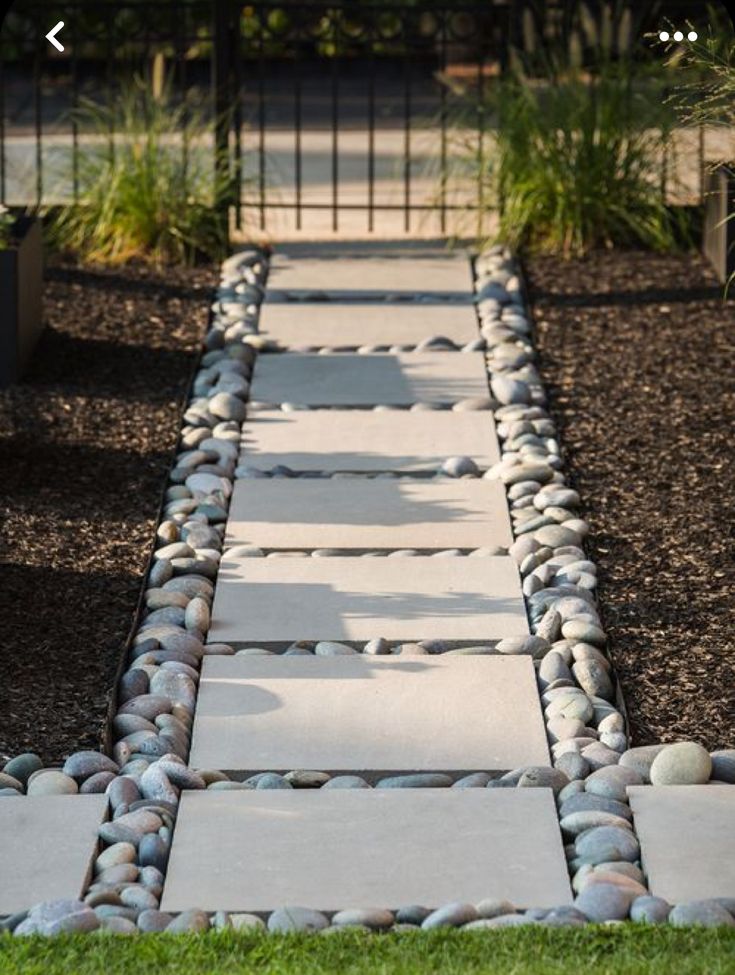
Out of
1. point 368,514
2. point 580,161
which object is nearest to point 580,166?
point 580,161

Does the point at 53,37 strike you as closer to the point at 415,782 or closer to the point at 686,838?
the point at 415,782

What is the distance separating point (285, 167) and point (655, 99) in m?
2.63

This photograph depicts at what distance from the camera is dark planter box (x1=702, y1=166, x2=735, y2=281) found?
24.3 ft

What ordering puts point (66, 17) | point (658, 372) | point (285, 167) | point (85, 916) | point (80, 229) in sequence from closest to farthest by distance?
point (85, 916) < point (658, 372) < point (80, 229) < point (285, 167) < point (66, 17)

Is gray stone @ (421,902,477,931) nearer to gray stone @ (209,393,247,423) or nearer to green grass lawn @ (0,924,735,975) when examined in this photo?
green grass lawn @ (0,924,735,975)

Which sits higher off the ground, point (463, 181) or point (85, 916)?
point (463, 181)

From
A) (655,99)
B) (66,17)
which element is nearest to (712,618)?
(655,99)

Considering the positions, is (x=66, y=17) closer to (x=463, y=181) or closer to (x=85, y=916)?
(x=463, y=181)

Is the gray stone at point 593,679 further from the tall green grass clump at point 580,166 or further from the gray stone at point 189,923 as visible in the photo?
the tall green grass clump at point 580,166

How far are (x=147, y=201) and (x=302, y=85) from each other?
684 cm

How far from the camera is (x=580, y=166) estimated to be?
25.5 ft

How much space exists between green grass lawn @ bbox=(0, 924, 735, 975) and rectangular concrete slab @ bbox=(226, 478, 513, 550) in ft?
6.61

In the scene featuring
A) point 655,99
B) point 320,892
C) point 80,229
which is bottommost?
point 320,892

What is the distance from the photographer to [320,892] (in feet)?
10.1
